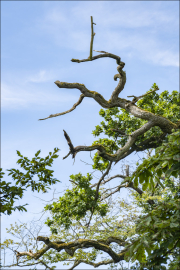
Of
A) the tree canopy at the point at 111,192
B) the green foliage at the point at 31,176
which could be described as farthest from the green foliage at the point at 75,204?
the green foliage at the point at 31,176

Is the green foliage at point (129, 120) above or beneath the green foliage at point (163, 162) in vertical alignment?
above

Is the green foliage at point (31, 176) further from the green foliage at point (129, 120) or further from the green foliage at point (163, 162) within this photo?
the green foliage at point (129, 120)

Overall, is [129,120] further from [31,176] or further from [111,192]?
[31,176]

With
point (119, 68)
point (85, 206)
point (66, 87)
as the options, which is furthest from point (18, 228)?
point (119, 68)

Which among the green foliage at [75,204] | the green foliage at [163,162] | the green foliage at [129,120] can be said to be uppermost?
the green foliage at [129,120]

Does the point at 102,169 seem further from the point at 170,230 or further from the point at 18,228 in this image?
the point at 170,230

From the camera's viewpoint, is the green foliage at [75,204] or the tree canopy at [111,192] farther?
the green foliage at [75,204]

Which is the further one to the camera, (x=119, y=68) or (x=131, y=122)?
(x=131, y=122)

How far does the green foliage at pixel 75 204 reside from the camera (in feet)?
33.1

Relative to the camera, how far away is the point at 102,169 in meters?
11.9

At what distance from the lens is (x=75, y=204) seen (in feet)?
33.4

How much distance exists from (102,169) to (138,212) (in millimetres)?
2908

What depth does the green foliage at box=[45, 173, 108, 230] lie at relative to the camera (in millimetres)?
10086

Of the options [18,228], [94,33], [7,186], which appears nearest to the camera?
[7,186]
